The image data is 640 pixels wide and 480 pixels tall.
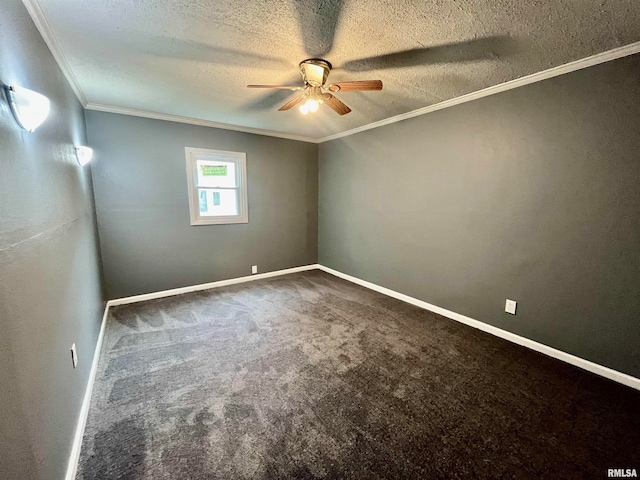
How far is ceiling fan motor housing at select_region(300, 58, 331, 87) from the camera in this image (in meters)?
2.02

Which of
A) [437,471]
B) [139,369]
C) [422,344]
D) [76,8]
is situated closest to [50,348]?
[139,369]

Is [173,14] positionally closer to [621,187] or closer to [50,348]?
[50,348]

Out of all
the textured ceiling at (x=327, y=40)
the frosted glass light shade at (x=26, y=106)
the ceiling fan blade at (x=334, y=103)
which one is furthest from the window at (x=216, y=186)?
the frosted glass light shade at (x=26, y=106)

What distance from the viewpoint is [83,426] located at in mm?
1644

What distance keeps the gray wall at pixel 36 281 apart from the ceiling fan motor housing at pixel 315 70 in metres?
1.58

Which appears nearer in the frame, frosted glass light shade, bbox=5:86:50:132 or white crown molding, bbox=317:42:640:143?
frosted glass light shade, bbox=5:86:50:132

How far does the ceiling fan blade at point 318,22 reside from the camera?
1.51 meters

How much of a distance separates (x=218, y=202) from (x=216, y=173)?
446mm

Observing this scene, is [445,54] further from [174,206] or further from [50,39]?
[174,206]

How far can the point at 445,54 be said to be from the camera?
202cm

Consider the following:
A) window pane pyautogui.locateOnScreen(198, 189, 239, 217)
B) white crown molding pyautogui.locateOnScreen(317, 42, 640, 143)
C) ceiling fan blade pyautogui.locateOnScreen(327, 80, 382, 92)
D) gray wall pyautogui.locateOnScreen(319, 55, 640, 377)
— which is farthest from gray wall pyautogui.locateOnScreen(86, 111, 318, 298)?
Answer: ceiling fan blade pyautogui.locateOnScreen(327, 80, 382, 92)

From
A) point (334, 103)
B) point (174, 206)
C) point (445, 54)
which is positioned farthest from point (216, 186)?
point (445, 54)

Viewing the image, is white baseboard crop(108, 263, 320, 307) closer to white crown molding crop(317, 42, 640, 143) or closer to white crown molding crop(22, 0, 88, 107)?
white crown molding crop(22, 0, 88, 107)

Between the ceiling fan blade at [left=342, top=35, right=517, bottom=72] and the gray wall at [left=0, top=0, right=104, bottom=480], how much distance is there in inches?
79.1
